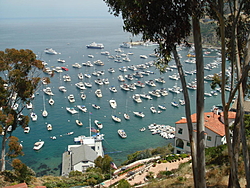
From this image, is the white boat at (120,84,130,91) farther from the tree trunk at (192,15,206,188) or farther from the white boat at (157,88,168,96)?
the tree trunk at (192,15,206,188)

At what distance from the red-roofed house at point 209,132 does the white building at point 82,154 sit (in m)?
A: 9.39

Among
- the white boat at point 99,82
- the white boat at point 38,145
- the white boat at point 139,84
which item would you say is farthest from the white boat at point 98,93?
the white boat at point 38,145

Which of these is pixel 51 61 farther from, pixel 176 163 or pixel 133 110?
pixel 176 163

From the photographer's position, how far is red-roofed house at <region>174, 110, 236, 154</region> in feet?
68.1

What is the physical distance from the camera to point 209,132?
21.1 metres

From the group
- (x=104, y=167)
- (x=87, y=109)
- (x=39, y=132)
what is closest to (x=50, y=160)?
(x=39, y=132)

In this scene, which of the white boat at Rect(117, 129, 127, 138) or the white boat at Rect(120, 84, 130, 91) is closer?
the white boat at Rect(117, 129, 127, 138)

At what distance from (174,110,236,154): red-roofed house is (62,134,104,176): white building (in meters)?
9.39

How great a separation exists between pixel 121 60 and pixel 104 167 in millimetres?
61100

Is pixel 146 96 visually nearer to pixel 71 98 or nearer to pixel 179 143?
pixel 71 98

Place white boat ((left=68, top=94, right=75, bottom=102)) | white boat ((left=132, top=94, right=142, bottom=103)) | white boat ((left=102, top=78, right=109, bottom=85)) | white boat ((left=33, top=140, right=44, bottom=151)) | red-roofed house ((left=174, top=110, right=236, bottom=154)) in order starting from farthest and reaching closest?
white boat ((left=102, top=78, right=109, bottom=85)) → white boat ((left=132, top=94, right=142, bottom=103)) → white boat ((left=68, top=94, right=75, bottom=102)) → white boat ((left=33, top=140, right=44, bottom=151)) → red-roofed house ((left=174, top=110, right=236, bottom=154))

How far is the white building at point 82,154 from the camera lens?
88.5ft

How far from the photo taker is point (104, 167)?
22.7 m

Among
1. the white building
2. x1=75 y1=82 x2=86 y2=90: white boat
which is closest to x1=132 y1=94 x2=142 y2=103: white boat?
x1=75 y1=82 x2=86 y2=90: white boat
